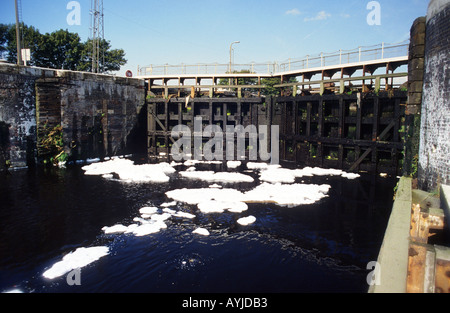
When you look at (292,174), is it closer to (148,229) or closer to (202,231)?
(202,231)

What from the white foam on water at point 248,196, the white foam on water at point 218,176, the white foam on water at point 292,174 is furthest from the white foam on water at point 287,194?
the white foam on water at point 218,176

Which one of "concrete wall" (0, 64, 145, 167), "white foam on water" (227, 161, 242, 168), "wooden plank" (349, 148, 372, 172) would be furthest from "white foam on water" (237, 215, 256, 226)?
"concrete wall" (0, 64, 145, 167)

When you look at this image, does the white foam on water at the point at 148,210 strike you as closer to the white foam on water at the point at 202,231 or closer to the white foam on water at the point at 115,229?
the white foam on water at the point at 115,229

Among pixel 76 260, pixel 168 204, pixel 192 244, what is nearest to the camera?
pixel 76 260

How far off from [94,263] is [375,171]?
51.6 feet

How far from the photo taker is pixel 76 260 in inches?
314

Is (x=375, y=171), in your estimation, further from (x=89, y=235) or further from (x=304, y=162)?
(x=89, y=235)

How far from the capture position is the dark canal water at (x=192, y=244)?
23.3ft

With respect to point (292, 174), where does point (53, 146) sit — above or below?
above

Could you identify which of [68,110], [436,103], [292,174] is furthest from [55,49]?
[436,103]

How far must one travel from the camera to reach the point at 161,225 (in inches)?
410

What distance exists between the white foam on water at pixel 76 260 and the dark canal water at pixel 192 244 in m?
0.17

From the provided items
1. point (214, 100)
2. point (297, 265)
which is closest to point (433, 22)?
point (297, 265)

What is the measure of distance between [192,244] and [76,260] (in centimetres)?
304
